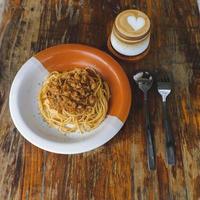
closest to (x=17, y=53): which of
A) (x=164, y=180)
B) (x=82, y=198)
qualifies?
(x=82, y=198)

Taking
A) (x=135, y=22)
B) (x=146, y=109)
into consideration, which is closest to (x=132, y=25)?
(x=135, y=22)

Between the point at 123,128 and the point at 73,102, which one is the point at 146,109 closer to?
the point at 123,128

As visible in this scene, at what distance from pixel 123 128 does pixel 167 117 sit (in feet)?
0.49

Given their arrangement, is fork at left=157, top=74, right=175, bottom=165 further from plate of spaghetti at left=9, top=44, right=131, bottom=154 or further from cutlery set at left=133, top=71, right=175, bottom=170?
plate of spaghetti at left=9, top=44, right=131, bottom=154

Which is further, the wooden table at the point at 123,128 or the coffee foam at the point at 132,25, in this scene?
the coffee foam at the point at 132,25

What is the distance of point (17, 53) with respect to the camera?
1153 mm

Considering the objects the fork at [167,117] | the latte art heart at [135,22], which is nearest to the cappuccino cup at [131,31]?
the latte art heart at [135,22]

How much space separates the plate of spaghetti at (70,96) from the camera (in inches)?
39.3

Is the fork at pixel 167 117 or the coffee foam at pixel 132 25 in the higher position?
the coffee foam at pixel 132 25

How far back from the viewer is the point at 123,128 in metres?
1.04

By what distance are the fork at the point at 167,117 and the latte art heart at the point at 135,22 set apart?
0.64 feet

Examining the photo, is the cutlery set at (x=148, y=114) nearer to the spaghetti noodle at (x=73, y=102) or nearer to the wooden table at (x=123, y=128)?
the wooden table at (x=123, y=128)

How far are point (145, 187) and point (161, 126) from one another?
21 centimetres

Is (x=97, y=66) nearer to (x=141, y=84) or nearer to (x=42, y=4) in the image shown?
(x=141, y=84)
